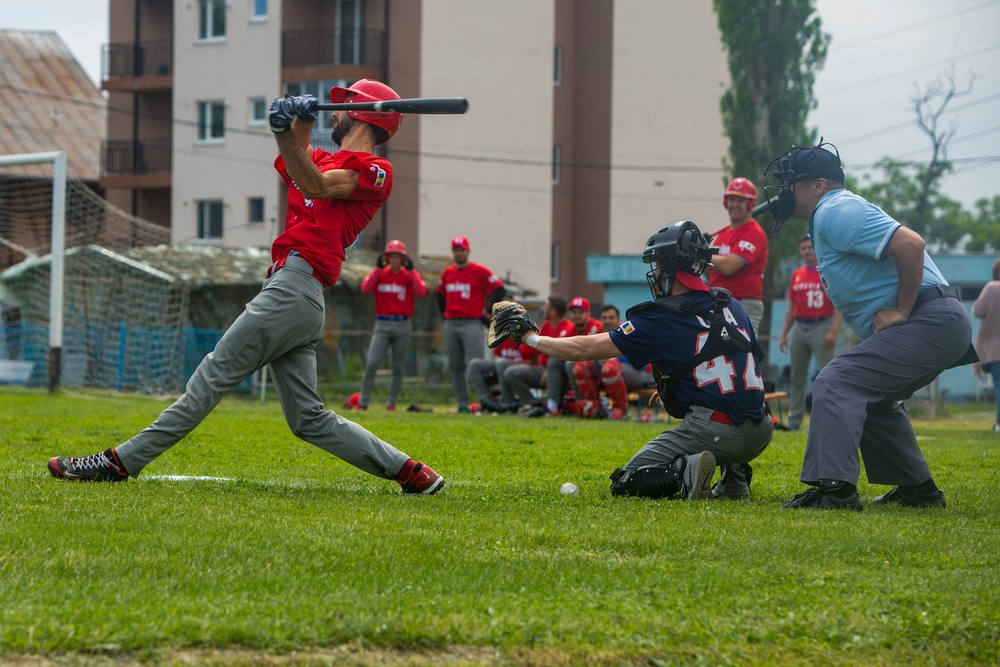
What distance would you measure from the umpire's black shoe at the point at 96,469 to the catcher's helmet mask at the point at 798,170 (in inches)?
152

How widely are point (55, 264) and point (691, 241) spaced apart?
12.9 meters

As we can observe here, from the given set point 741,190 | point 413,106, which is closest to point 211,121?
point 741,190

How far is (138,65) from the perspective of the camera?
4053 cm

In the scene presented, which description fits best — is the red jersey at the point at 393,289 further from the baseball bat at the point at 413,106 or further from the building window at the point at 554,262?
the building window at the point at 554,262

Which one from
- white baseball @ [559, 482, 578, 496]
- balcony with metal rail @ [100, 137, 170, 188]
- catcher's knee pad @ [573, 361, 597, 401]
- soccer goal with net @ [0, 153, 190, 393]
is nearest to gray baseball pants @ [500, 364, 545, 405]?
catcher's knee pad @ [573, 361, 597, 401]

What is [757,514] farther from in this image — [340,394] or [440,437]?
[340,394]

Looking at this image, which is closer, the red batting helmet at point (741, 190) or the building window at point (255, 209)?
the red batting helmet at point (741, 190)

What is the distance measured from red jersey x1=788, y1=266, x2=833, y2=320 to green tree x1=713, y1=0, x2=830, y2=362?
1613cm

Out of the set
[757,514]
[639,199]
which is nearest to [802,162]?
[757,514]

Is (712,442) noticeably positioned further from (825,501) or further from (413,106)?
(413,106)

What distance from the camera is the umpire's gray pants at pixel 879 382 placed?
243 inches

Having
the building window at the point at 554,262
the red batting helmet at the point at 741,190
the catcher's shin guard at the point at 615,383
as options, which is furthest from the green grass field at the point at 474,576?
the building window at the point at 554,262

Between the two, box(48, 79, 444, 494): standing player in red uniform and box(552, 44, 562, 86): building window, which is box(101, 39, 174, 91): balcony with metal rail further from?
box(48, 79, 444, 494): standing player in red uniform

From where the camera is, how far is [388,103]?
20.2 feet
